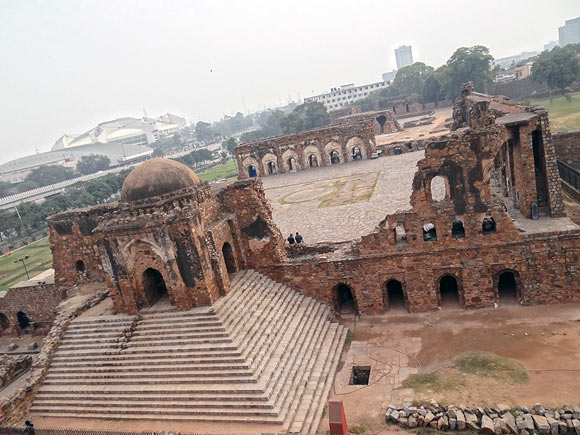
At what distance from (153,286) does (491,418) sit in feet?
34.5

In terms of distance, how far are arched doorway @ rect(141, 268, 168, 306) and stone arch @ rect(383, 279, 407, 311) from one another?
764cm

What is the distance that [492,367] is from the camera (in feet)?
36.6

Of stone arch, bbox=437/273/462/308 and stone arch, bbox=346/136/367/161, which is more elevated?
stone arch, bbox=346/136/367/161

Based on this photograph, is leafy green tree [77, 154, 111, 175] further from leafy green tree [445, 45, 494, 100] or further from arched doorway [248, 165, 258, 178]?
leafy green tree [445, 45, 494, 100]

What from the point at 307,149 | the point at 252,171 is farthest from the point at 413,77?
the point at 252,171

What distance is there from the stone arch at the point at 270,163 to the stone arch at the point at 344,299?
27.8 metres

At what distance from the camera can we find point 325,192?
3077cm

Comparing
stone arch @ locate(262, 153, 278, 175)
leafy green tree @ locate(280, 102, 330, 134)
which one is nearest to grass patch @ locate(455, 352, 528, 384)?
stone arch @ locate(262, 153, 278, 175)

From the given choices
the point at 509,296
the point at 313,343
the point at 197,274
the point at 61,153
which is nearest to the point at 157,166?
the point at 197,274

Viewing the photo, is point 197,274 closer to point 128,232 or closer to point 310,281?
point 128,232

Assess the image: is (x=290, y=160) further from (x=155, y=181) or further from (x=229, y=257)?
(x=155, y=181)

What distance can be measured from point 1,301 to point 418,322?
750 inches

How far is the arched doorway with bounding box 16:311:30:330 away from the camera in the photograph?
2086 centimetres

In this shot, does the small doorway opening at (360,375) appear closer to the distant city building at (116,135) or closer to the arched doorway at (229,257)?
the arched doorway at (229,257)
